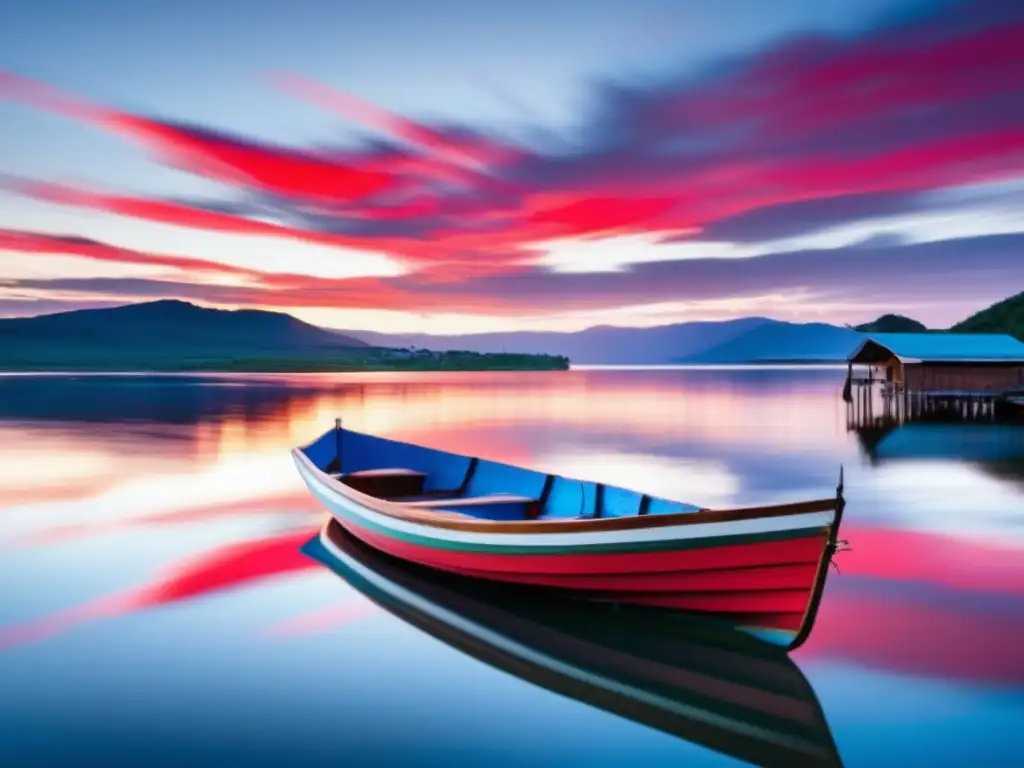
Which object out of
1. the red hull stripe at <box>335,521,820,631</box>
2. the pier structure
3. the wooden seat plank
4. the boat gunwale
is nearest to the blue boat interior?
the wooden seat plank

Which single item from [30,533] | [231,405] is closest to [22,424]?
[231,405]

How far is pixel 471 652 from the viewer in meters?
8.78

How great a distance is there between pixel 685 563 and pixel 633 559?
575 mm

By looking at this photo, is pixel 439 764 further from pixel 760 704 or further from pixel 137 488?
pixel 137 488

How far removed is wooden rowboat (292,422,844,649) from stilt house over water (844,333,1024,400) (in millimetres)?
38233

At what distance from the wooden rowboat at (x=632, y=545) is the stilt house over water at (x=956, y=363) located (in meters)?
38.2

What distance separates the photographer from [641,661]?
328 inches

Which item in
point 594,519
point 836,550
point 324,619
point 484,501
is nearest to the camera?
point 594,519

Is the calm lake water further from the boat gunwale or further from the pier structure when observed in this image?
the pier structure

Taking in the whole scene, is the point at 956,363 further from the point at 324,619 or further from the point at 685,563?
Result: the point at 324,619

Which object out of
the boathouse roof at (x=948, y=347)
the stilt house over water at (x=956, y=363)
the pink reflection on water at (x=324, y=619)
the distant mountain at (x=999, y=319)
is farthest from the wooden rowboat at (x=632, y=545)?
the distant mountain at (x=999, y=319)

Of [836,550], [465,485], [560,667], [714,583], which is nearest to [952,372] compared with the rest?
[465,485]

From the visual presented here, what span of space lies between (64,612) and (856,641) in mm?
9655

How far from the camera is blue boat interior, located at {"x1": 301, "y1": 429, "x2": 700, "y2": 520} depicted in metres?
10.9
